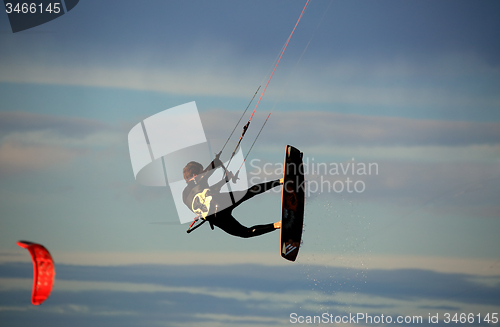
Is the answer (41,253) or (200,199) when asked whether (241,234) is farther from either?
(41,253)

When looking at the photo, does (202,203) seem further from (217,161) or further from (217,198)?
(217,161)

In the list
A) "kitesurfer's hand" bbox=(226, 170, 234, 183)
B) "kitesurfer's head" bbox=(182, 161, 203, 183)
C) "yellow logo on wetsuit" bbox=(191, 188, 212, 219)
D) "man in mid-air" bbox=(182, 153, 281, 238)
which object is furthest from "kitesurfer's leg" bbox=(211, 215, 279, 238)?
"kitesurfer's head" bbox=(182, 161, 203, 183)

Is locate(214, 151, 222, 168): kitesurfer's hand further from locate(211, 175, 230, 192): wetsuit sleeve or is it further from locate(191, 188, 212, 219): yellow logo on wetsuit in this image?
locate(191, 188, 212, 219): yellow logo on wetsuit

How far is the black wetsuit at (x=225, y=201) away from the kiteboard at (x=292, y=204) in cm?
36

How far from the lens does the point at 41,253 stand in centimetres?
1155

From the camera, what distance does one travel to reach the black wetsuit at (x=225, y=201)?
11352 millimetres

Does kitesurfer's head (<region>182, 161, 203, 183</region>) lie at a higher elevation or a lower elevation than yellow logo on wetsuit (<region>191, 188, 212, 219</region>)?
higher

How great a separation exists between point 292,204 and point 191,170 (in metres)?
1.92

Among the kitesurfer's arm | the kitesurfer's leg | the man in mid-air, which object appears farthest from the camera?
the kitesurfer's leg

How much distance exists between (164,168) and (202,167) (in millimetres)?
2876

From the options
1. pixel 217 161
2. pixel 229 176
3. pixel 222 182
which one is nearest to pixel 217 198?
pixel 222 182

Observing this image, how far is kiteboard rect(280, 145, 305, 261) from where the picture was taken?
11805 mm

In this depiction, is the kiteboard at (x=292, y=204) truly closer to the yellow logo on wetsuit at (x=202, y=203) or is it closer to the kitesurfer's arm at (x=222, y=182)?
the kitesurfer's arm at (x=222, y=182)

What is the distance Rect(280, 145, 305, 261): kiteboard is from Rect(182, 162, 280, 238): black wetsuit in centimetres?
36
